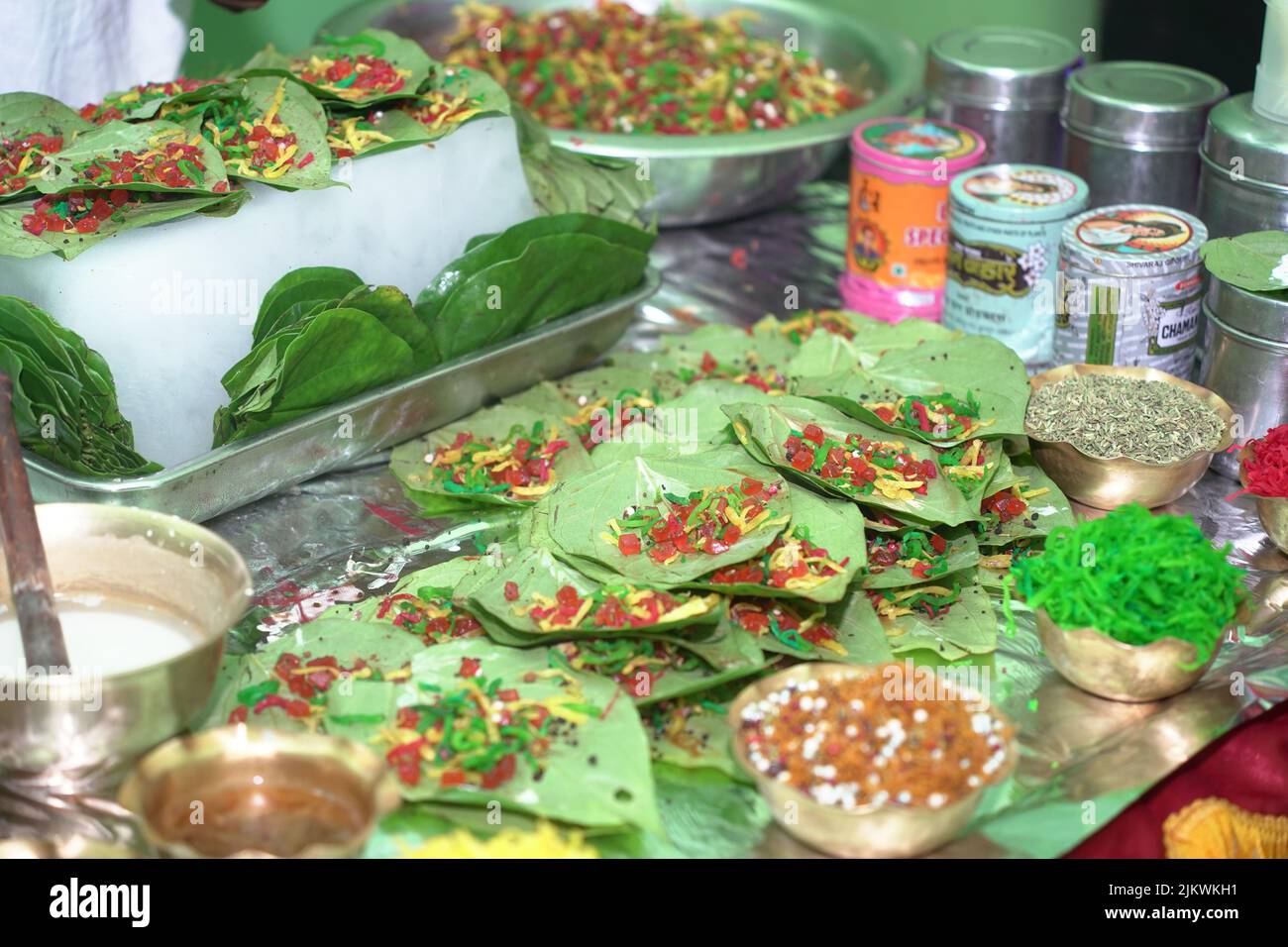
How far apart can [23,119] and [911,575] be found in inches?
48.6

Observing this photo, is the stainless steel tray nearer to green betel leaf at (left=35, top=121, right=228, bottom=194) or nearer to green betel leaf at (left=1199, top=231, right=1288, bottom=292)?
green betel leaf at (left=35, top=121, right=228, bottom=194)

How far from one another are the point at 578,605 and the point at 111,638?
460 mm

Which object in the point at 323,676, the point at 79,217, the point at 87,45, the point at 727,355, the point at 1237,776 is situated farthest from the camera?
the point at 87,45

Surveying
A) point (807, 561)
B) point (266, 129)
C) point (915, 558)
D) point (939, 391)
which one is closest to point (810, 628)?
point (807, 561)

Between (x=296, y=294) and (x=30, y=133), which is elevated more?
(x=30, y=133)

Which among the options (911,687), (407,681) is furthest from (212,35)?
(911,687)

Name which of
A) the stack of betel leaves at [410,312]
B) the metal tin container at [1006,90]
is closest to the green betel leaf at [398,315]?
the stack of betel leaves at [410,312]

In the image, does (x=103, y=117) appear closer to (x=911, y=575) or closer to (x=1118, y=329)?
(x=911, y=575)

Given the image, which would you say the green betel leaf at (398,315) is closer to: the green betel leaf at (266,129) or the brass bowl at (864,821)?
the green betel leaf at (266,129)

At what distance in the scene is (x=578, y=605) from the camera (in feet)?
4.83

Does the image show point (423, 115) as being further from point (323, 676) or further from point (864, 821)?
point (864, 821)

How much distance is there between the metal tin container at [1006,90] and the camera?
239 cm

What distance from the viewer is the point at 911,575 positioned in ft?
A: 5.21

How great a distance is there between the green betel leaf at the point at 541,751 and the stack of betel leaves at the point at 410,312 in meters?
0.45
